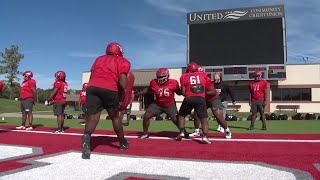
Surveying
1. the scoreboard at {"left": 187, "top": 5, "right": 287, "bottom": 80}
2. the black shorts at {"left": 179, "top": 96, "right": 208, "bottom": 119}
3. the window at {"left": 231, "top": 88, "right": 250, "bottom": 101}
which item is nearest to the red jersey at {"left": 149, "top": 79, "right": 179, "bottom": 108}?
the black shorts at {"left": 179, "top": 96, "right": 208, "bottom": 119}

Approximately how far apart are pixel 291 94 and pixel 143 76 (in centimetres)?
1840

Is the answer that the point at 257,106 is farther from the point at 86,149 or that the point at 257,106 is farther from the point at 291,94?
the point at 291,94

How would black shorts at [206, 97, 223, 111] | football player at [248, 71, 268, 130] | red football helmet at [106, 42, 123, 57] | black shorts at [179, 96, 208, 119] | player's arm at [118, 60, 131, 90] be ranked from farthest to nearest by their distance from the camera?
football player at [248, 71, 268, 130]
black shorts at [206, 97, 223, 111]
black shorts at [179, 96, 208, 119]
red football helmet at [106, 42, 123, 57]
player's arm at [118, 60, 131, 90]

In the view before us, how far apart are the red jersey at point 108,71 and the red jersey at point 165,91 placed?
2.28 metres

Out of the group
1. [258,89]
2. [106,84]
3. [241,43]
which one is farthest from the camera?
[241,43]

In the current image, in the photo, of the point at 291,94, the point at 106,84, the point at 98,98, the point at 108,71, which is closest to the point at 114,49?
the point at 108,71

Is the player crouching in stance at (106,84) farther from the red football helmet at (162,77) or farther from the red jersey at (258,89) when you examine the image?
the red jersey at (258,89)

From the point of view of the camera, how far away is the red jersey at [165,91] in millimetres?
8078

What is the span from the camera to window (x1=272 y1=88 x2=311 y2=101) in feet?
123

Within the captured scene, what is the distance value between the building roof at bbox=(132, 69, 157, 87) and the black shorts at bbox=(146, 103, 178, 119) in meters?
→ 35.5

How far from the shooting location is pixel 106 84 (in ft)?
18.6

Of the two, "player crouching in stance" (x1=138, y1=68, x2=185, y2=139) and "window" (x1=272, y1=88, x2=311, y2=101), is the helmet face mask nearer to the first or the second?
"player crouching in stance" (x1=138, y1=68, x2=185, y2=139)

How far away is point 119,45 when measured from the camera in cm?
611

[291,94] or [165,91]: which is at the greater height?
[291,94]
